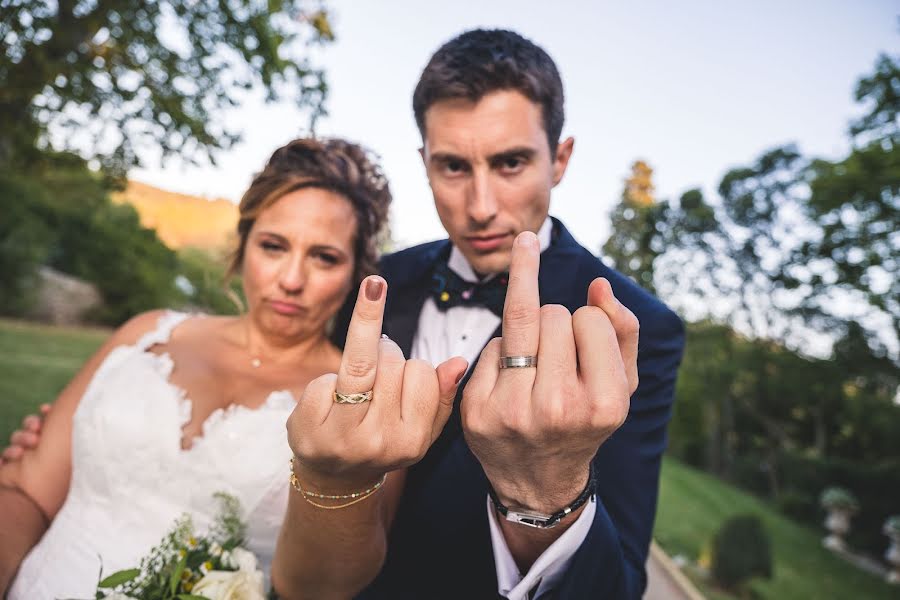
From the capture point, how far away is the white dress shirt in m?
1.29

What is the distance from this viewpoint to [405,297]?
264 centimetres

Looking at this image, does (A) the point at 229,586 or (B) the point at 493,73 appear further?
(B) the point at 493,73

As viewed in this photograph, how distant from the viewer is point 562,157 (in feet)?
8.56

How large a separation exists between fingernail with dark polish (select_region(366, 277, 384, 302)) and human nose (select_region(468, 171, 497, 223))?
124cm

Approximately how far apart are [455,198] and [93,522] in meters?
2.20

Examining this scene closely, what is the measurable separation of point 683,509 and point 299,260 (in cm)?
1347

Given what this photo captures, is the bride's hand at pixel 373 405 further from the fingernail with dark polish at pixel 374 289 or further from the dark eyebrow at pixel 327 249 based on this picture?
the dark eyebrow at pixel 327 249

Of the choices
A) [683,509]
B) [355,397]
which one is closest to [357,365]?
[355,397]

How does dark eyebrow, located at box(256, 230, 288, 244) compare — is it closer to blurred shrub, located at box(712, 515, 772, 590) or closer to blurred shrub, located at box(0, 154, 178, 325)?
blurred shrub, located at box(712, 515, 772, 590)

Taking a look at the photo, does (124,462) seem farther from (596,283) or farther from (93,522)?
(596,283)

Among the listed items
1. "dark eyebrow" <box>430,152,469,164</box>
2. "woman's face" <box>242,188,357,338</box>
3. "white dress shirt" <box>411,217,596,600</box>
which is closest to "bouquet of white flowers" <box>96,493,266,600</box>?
"white dress shirt" <box>411,217,596,600</box>

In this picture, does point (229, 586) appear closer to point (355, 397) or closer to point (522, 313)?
point (355, 397)

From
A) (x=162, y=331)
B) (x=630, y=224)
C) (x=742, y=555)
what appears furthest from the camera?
(x=742, y=555)

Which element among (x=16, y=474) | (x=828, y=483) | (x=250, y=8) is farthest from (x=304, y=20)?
(x=828, y=483)
